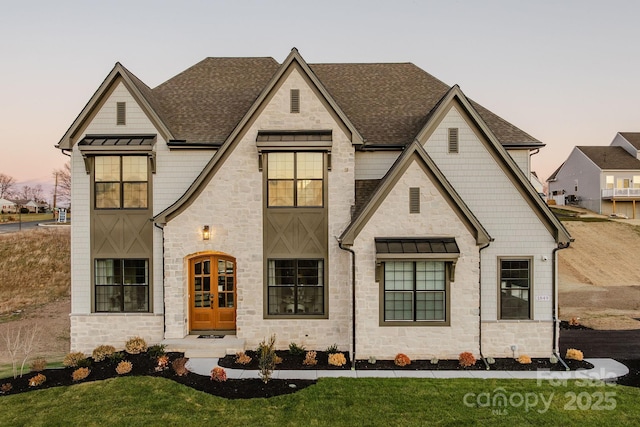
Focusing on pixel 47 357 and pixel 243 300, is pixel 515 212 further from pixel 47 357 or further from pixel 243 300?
pixel 47 357

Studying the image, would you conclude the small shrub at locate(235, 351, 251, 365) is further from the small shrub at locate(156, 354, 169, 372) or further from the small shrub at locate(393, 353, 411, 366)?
the small shrub at locate(393, 353, 411, 366)

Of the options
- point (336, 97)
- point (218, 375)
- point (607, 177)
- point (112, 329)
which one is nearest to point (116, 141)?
point (112, 329)

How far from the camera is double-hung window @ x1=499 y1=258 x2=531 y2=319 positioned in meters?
12.3

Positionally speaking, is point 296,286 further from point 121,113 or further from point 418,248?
point 121,113

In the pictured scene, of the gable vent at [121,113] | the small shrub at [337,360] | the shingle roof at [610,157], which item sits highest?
the shingle roof at [610,157]

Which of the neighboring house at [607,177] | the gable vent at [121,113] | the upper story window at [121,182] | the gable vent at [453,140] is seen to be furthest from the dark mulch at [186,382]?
the neighboring house at [607,177]

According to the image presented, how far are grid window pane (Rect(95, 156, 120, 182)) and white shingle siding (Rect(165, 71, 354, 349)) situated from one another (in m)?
3.04

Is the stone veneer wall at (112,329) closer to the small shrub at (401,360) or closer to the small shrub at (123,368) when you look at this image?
the small shrub at (123,368)

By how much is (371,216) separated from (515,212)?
5.33m

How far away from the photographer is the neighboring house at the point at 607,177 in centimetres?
4772

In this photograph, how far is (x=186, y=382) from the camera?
396 inches

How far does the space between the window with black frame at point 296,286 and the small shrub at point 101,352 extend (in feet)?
18.2

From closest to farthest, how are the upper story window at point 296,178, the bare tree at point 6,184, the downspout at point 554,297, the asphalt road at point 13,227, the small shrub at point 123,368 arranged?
the small shrub at point 123,368 < the downspout at point 554,297 < the upper story window at point 296,178 < the asphalt road at point 13,227 < the bare tree at point 6,184

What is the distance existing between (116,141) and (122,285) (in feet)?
17.8
